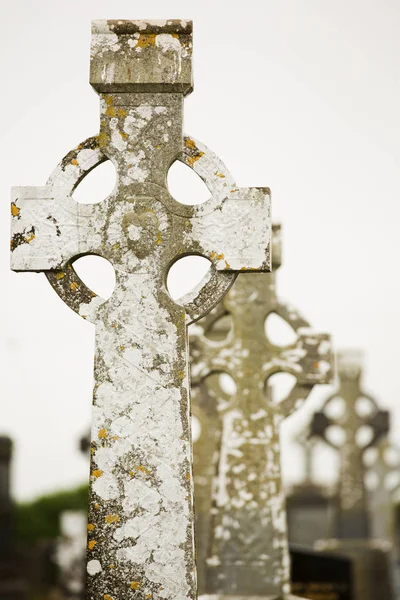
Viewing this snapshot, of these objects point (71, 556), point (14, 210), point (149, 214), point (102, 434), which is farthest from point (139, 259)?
point (71, 556)

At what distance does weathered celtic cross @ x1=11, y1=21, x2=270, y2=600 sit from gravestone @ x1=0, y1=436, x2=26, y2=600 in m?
12.1

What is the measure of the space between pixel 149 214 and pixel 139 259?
252mm

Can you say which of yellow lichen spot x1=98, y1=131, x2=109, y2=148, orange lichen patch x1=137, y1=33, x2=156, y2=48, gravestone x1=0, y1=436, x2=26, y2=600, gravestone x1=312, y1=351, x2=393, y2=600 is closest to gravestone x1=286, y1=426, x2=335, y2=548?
gravestone x1=312, y1=351, x2=393, y2=600

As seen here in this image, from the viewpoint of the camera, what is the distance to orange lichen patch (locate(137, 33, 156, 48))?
19.5ft

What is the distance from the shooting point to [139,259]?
232 inches

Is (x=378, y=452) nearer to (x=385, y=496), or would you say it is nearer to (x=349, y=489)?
(x=385, y=496)

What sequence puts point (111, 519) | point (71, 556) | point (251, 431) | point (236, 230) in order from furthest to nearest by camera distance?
point (71, 556), point (251, 431), point (236, 230), point (111, 519)

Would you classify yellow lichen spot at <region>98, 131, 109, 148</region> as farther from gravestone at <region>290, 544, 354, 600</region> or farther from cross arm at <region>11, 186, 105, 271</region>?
gravestone at <region>290, 544, 354, 600</region>

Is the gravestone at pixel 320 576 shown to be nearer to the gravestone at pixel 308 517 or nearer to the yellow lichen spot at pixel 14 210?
the yellow lichen spot at pixel 14 210

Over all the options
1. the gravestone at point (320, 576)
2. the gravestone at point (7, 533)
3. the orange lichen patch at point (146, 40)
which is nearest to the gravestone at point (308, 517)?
the gravestone at point (7, 533)

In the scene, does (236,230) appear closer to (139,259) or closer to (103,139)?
(139,259)

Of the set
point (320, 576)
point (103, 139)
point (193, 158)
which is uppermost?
point (103, 139)

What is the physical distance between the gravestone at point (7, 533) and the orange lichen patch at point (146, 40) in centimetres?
1272

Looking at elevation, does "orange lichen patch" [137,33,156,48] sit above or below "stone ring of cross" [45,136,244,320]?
above
